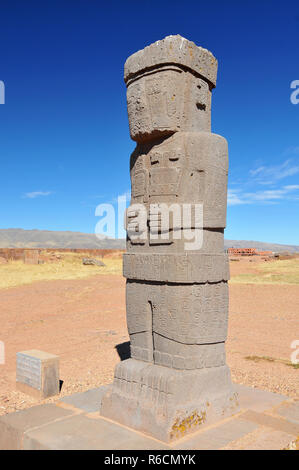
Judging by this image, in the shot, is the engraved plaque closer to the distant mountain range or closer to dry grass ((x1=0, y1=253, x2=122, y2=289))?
dry grass ((x1=0, y1=253, x2=122, y2=289))

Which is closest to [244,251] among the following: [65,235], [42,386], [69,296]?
[69,296]

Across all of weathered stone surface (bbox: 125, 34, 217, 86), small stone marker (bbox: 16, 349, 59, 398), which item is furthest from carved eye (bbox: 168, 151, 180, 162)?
small stone marker (bbox: 16, 349, 59, 398)

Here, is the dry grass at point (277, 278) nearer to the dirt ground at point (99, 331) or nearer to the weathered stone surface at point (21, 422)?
the dirt ground at point (99, 331)

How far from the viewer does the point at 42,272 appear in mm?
22375

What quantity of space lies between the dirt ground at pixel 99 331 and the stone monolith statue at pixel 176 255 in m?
2.13

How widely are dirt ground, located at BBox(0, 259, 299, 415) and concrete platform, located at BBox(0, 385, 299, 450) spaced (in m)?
1.25

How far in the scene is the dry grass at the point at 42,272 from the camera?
760 inches

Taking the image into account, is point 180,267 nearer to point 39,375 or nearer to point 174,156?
point 174,156

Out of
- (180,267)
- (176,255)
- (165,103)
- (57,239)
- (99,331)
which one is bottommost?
(99,331)

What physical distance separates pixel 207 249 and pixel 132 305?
1.14 m

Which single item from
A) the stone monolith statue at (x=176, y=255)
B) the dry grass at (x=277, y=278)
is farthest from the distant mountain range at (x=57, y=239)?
the stone monolith statue at (x=176, y=255)

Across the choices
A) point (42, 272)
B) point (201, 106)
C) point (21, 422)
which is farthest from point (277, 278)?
point (21, 422)

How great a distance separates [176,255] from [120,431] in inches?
74.5

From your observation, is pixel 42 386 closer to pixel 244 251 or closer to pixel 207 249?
pixel 207 249
